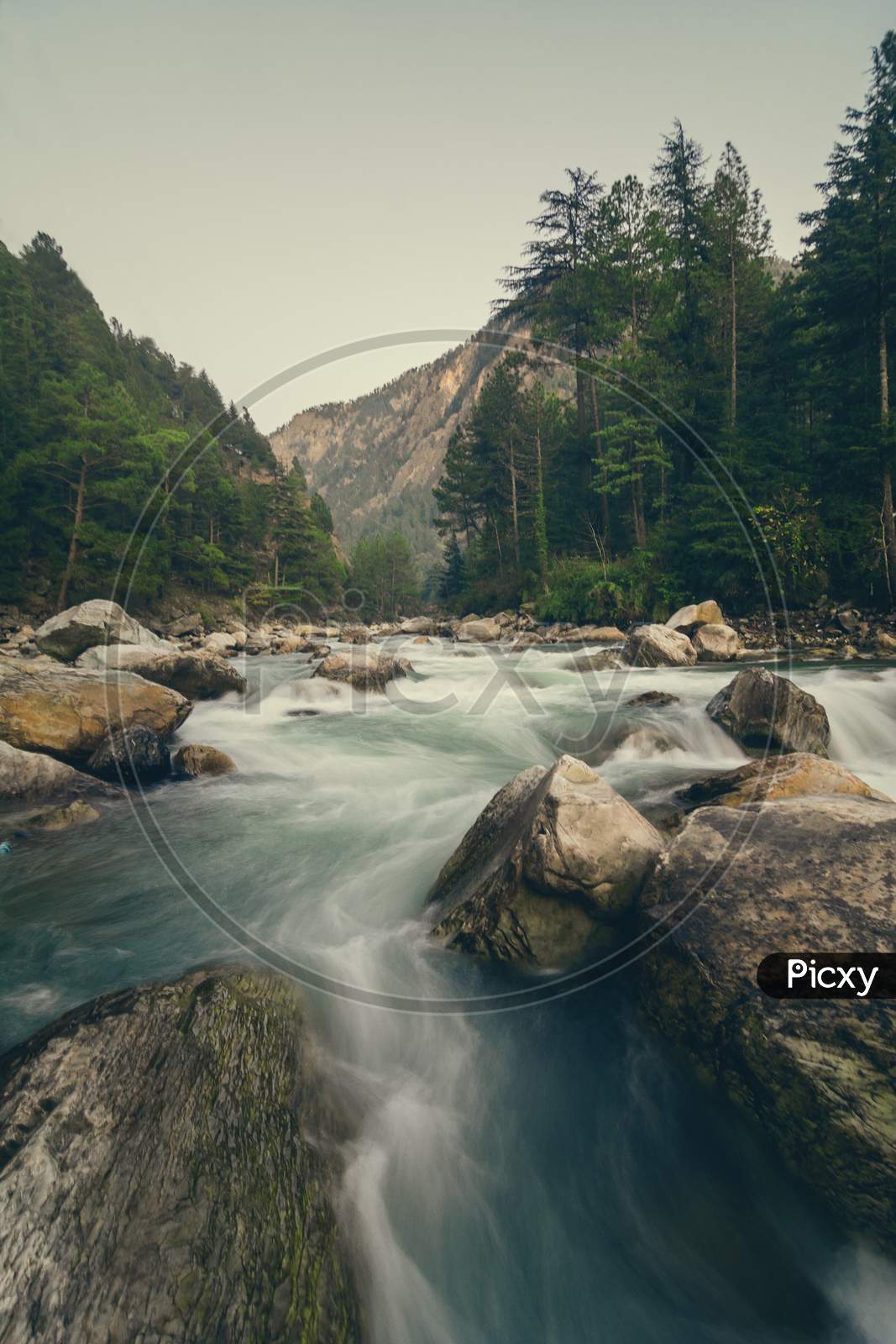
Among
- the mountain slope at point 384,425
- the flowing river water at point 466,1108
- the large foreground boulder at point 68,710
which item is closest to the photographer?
the flowing river water at point 466,1108

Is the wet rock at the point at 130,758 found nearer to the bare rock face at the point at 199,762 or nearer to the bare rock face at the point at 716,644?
the bare rock face at the point at 199,762

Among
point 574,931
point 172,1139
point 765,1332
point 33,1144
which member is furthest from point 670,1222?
point 33,1144

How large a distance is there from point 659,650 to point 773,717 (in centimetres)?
737

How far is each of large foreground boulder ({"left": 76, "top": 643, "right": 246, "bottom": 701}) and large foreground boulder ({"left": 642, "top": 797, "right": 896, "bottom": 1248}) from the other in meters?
10.00

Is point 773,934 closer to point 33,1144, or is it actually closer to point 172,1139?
point 172,1139

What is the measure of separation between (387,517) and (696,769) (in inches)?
5738

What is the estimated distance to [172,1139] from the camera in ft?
6.44

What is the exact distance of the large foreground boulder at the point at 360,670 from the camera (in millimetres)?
12625

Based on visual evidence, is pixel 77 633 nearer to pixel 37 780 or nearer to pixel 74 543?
pixel 37 780

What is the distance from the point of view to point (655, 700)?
9602mm

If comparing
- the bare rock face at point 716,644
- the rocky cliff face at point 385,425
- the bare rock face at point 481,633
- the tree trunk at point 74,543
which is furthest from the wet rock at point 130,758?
the tree trunk at point 74,543

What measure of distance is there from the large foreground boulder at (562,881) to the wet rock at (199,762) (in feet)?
16.8

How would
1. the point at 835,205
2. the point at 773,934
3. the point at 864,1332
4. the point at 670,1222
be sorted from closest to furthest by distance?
the point at 864,1332 < the point at 670,1222 < the point at 773,934 < the point at 835,205

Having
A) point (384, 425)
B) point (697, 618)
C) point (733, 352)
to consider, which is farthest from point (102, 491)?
point (733, 352)
